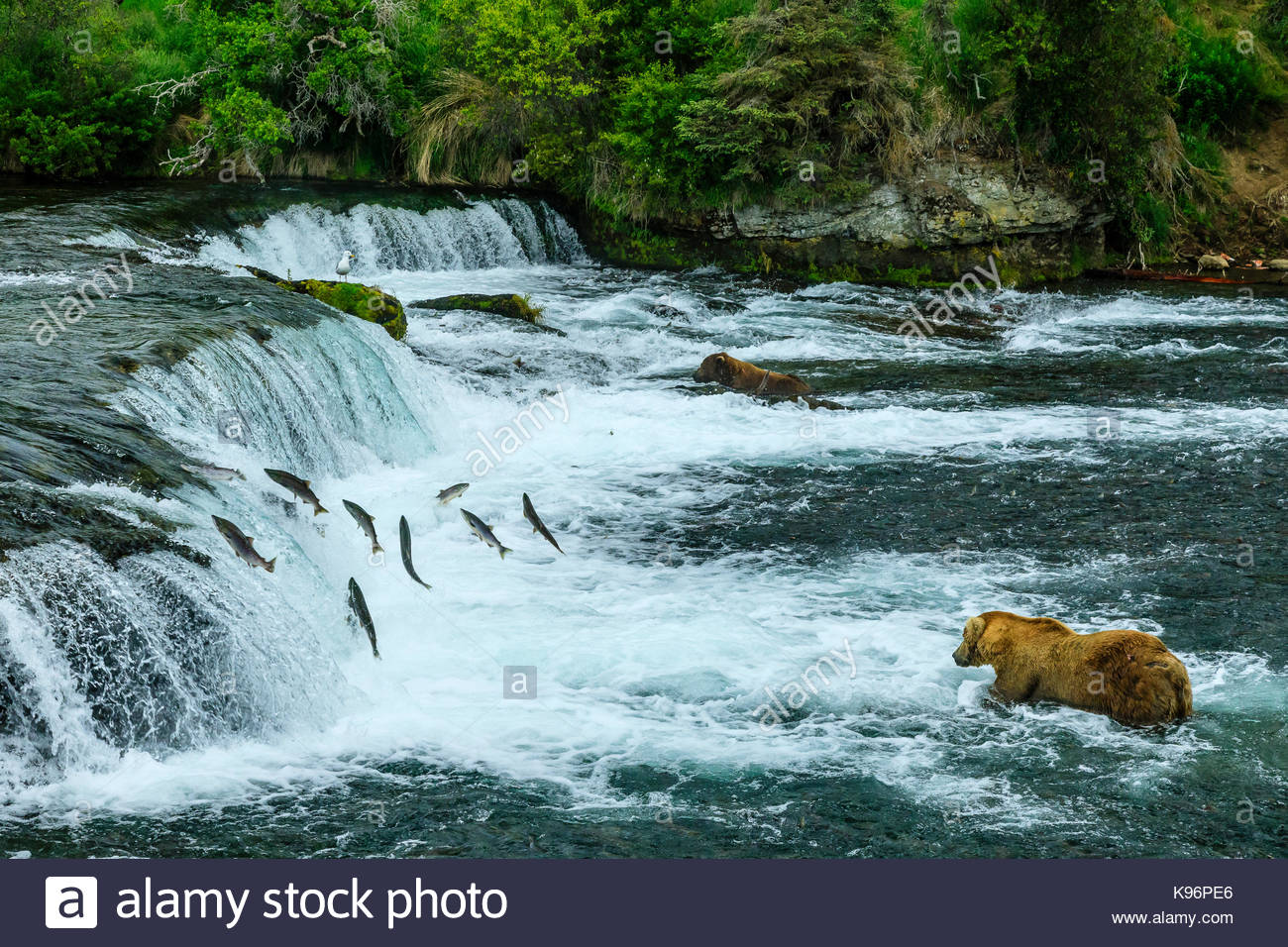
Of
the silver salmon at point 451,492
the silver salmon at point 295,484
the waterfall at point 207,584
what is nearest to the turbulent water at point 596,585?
the waterfall at point 207,584

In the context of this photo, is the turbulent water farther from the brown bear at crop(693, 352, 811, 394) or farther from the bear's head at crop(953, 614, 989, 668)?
the brown bear at crop(693, 352, 811, 394)

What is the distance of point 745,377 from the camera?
1222cm

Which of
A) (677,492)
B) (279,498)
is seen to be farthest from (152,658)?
(677,492)

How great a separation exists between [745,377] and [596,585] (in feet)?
16.3

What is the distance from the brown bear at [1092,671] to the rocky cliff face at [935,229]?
484 inches

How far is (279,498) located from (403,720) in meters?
2.28

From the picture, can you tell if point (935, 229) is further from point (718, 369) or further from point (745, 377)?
point (745, 377)

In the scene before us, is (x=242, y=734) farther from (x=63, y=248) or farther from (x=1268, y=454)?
(x=63, y=248)

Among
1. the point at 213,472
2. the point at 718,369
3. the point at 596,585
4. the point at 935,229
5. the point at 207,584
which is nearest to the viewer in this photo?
the point at 207,584

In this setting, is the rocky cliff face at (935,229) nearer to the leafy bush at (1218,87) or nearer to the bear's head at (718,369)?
the leafy bush at (1218,87)

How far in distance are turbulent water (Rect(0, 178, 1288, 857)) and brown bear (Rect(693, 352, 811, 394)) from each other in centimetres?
32

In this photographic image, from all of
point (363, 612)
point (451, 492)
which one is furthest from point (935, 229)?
point (363, 612)

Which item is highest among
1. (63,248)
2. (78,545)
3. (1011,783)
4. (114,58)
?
(114,58)

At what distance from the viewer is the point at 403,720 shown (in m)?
6.04
